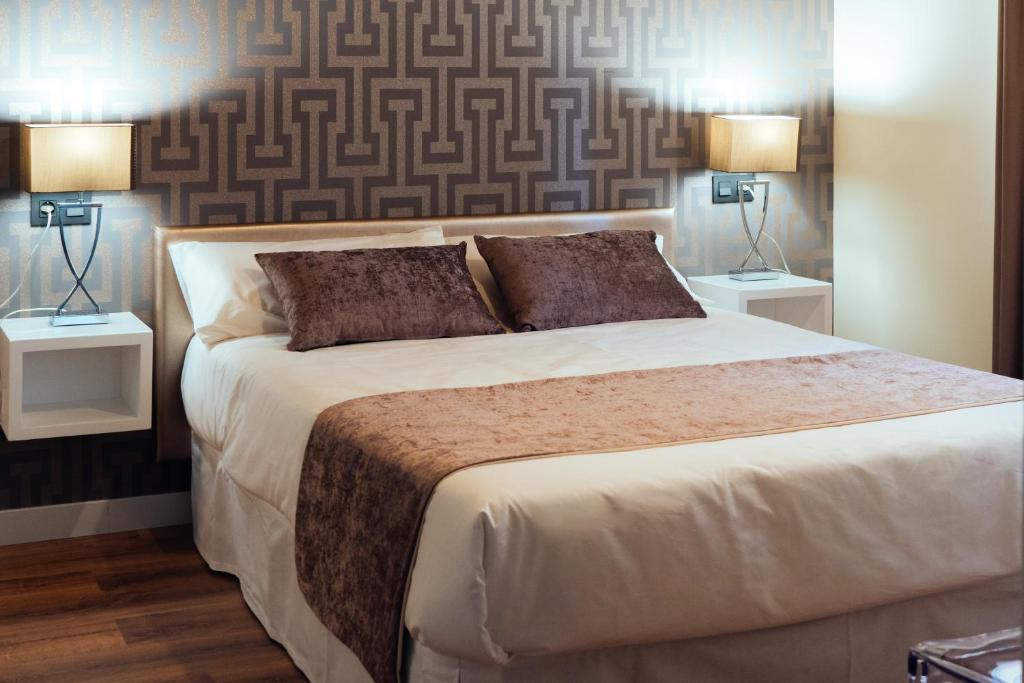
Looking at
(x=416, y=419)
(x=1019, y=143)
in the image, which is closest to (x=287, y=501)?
(x=416, y=419)

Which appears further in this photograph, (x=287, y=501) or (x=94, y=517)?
(x=94, y=517)

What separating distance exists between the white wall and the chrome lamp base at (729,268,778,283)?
1.58 ft

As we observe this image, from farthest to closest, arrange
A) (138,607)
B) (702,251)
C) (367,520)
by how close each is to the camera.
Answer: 1. (702,251)
2. (138,607)
3. (367,520)

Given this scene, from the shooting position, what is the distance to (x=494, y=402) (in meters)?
2.62

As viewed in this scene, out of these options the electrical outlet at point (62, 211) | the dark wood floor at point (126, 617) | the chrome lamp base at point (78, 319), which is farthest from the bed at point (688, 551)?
the electrical outlet at point (62, 211)

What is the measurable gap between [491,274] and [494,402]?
48.5 inches

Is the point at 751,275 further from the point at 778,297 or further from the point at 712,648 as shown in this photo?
the point at 712,648

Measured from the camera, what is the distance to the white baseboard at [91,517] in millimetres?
3619

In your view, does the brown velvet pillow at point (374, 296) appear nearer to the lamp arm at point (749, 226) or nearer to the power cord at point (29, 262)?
the power cord at point (29, 262)

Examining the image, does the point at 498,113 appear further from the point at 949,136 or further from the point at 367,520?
the point at 367,520

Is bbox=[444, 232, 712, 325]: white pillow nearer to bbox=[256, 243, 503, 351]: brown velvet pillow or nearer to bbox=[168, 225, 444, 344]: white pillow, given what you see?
bbox=[256, 243, 503, 351]: brown velvet pillow

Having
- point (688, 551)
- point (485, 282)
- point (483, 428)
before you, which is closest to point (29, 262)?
point (485, 282)

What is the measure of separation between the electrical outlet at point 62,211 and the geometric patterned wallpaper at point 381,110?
35mm

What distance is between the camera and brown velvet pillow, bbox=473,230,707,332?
359 cm
